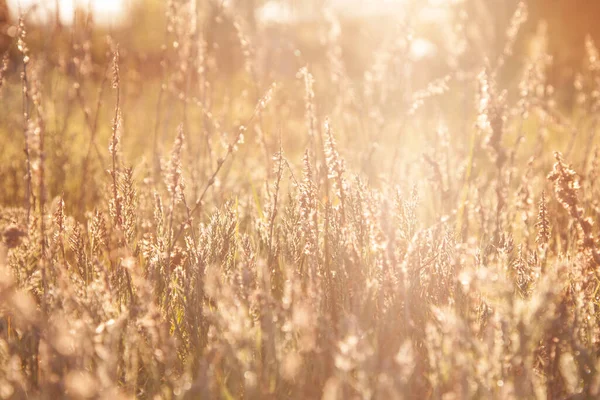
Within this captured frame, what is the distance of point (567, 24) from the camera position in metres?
11.2

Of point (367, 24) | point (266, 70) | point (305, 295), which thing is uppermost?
point (367, 24)

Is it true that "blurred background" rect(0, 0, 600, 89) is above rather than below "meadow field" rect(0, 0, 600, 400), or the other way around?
above

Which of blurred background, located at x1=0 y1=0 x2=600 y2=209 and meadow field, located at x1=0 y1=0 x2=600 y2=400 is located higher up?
blurred background, located at x1=0 y1=0 x2=600 y2=209

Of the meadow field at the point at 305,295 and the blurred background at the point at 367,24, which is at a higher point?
Answer: the blurred background at the point at 367,24

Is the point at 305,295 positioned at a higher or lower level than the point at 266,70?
lower

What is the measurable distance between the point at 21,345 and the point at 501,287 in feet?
3.73

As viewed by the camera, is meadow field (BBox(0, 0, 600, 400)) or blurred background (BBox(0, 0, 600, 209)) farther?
blurred background (BBox(0, 0, 600, 209))

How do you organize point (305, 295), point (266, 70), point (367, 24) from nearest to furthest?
point (305, 295)
point (266, 70)
point (367, 24)

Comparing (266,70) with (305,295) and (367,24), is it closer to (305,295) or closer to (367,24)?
(305,295)

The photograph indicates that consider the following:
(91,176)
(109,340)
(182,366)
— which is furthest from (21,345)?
(91,176)

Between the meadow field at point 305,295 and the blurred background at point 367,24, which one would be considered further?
the blurred background at point 367,24

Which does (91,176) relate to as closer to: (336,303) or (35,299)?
(35,299)

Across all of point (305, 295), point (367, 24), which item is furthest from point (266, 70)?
point (367, 24)

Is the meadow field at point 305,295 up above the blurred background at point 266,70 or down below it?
below
